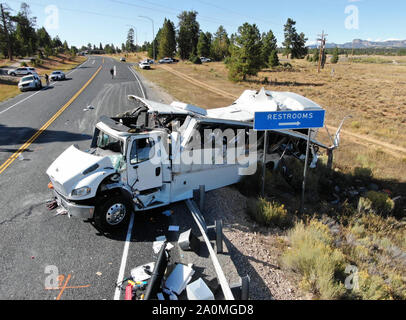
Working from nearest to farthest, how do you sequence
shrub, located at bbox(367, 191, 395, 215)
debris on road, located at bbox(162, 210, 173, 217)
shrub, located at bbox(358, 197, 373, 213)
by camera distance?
debris on road, located at bbox(162, 210, 173, 217) < shrub, located at bbox(358, 197, 373, 213) < shrub, located at bbox(367, 191, 395, 215)

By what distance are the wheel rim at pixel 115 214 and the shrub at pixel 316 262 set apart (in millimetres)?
3907

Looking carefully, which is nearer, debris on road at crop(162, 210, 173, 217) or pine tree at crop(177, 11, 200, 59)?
debris on road at crop(162, 210, 173, 217)

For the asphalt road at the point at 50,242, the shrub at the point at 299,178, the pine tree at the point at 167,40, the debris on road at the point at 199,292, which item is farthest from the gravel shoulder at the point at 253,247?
the pine tree at the point at 167,40

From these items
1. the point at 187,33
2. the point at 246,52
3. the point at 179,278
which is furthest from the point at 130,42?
the point at 179,278

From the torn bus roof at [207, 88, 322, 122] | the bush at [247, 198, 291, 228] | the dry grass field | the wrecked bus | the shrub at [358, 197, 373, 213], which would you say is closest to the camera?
the wrecked bus

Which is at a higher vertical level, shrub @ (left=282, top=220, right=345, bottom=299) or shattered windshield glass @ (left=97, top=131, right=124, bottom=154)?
shattered windshield glass @ (left=97, top=131, right=124, bottom=154)

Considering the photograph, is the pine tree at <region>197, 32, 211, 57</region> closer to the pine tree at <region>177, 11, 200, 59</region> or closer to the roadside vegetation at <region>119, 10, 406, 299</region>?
the pine tree at <region>177, 11, 200, 59</region>

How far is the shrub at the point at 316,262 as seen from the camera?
16.5 feet

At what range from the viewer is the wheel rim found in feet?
21.3

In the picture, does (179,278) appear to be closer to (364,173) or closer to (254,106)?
(254,106)

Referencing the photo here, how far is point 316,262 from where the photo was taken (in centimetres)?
554

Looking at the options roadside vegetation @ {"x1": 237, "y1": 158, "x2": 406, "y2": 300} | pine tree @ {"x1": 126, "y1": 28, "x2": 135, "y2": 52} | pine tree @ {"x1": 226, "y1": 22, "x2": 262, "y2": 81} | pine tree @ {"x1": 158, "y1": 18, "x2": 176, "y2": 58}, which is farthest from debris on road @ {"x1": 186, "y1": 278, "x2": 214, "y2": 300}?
pine tree @ {"x1": 126, "y1": 28, "x2": 135, "y2": 52}

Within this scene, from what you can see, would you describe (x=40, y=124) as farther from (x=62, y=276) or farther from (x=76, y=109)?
(x=62, y=276)

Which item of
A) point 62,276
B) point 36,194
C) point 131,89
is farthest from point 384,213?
point 131,89
